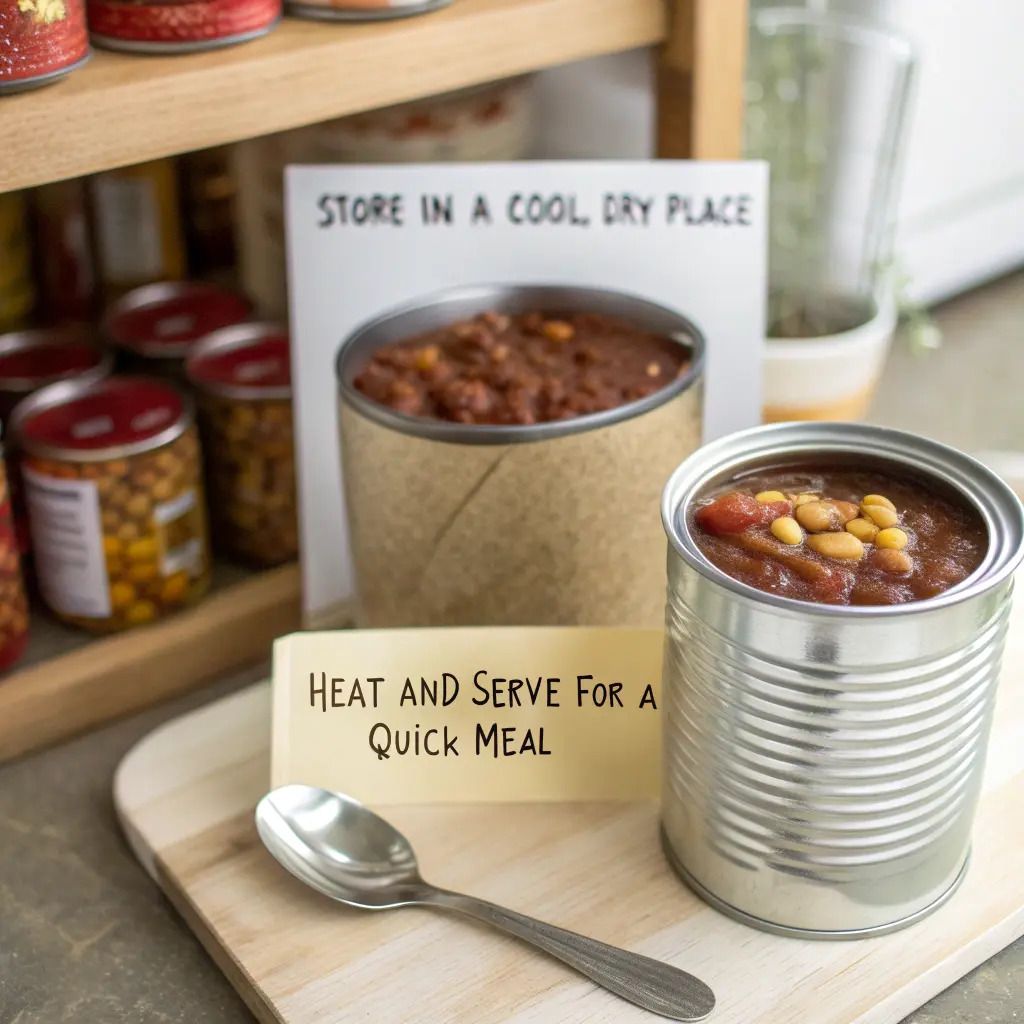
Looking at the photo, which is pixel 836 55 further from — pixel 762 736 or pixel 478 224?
pixel 762 736

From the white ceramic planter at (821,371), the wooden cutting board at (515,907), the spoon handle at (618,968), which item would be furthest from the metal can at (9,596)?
the white ceramic planter at (821,371)

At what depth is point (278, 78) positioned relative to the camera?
0.76 metres

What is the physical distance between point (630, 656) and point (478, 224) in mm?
334

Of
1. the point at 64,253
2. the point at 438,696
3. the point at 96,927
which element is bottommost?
the point at 96,927

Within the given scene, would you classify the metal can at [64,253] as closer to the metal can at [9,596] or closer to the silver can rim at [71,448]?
the silver can rim at [71,448]

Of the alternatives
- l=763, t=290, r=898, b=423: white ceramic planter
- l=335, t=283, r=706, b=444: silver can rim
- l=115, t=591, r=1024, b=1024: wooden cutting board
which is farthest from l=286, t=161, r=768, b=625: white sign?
l=115, t=591, r=1024, b=1024: wooden cutting board

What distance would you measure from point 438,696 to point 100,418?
326mm

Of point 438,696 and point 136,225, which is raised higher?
point 136,225

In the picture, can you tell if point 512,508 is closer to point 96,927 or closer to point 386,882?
point 386,882

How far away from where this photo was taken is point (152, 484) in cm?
87

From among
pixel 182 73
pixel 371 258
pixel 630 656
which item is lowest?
pixel 630 656

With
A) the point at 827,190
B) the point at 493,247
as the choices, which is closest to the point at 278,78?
the point at 493,247

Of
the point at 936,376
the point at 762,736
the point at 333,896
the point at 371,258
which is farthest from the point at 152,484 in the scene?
the point at 936,376

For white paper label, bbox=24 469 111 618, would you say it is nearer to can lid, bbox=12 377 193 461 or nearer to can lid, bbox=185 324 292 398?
can lid, bbox=12 377 193 461
